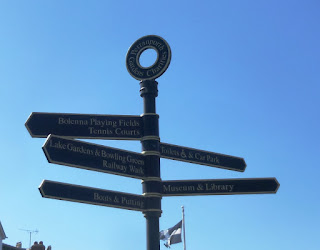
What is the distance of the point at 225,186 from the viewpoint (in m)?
8.82

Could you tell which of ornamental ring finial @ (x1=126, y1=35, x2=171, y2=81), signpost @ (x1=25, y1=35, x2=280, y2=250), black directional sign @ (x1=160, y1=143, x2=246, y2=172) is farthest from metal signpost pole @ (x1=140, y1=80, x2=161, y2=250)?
black directional sign @ (x1=160, y1=143, x2=246, y2=172)

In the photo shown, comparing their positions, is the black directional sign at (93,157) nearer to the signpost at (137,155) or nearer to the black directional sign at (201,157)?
the signpost at (137,155)

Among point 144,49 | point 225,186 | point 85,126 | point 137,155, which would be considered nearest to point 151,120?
point 137,155

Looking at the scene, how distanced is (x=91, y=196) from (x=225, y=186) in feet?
8.50

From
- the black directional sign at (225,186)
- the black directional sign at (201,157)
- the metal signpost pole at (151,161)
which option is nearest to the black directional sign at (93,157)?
the metal signpost pole at (151,161)

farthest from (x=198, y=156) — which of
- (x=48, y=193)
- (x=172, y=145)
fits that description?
(x=48, y=193)

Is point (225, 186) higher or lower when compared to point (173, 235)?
lower

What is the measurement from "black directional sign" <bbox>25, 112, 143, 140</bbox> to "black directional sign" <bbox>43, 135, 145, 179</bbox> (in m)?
0.38

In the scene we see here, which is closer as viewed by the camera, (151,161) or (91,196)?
(91,196)

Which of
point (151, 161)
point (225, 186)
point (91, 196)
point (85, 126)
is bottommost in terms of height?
point (91, 196)

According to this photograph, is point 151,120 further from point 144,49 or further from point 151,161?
point 144,49

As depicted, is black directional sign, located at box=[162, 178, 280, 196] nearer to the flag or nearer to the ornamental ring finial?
the ornamental ring finial

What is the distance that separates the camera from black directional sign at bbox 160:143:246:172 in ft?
29.1

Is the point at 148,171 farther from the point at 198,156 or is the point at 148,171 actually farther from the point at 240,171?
the point at 240,171
